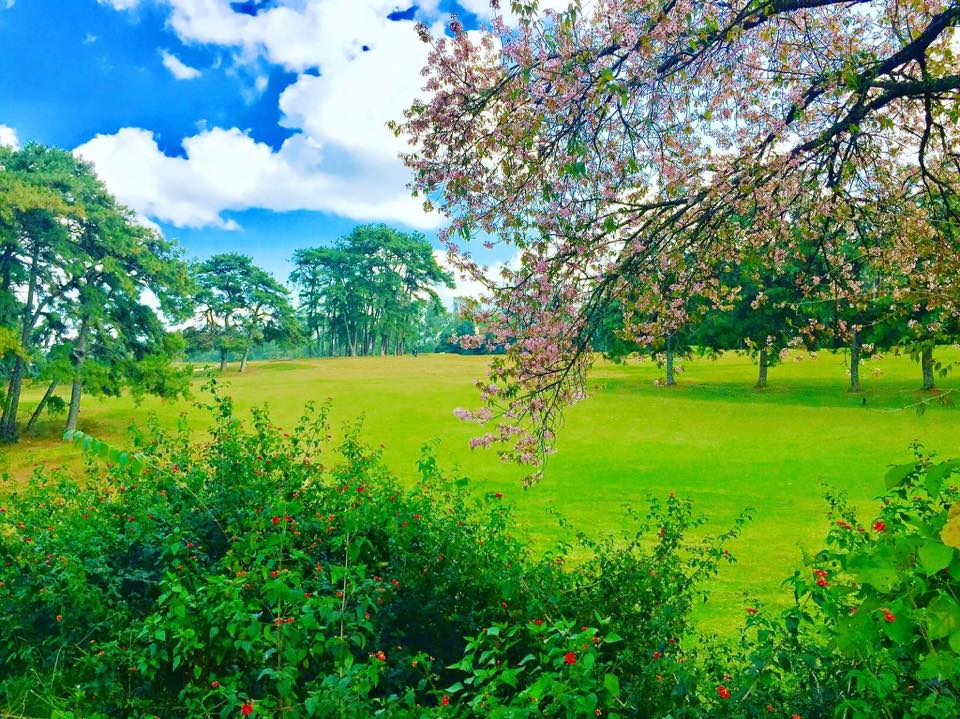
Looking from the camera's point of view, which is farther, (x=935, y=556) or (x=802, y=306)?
(x=802, y=306)

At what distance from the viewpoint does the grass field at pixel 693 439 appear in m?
13.8

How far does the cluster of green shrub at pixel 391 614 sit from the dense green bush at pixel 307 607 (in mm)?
25

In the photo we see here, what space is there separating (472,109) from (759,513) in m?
12.0

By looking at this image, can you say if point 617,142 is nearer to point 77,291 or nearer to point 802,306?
point 802,306

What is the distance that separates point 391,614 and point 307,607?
134 cm

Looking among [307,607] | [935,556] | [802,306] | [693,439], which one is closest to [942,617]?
[935,556]

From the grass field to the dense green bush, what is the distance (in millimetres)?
1919

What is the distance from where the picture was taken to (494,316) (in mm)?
6516

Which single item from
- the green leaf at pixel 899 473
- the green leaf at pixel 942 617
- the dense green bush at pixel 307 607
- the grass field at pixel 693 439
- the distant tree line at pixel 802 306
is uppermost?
the distant tree line at pixel 802 306

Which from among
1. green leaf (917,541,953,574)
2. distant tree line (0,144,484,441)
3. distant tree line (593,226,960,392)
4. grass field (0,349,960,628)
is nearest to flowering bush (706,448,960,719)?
green leaf (917,541,953,574)

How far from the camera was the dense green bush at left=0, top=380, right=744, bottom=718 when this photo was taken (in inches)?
142

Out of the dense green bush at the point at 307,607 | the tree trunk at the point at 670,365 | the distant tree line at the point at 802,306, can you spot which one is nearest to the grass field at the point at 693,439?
the tree trunk at the point at 670,365

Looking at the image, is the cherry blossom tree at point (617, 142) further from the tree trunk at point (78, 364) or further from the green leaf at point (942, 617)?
the tree trunk at point (78, 364)

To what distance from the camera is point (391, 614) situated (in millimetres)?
5094
